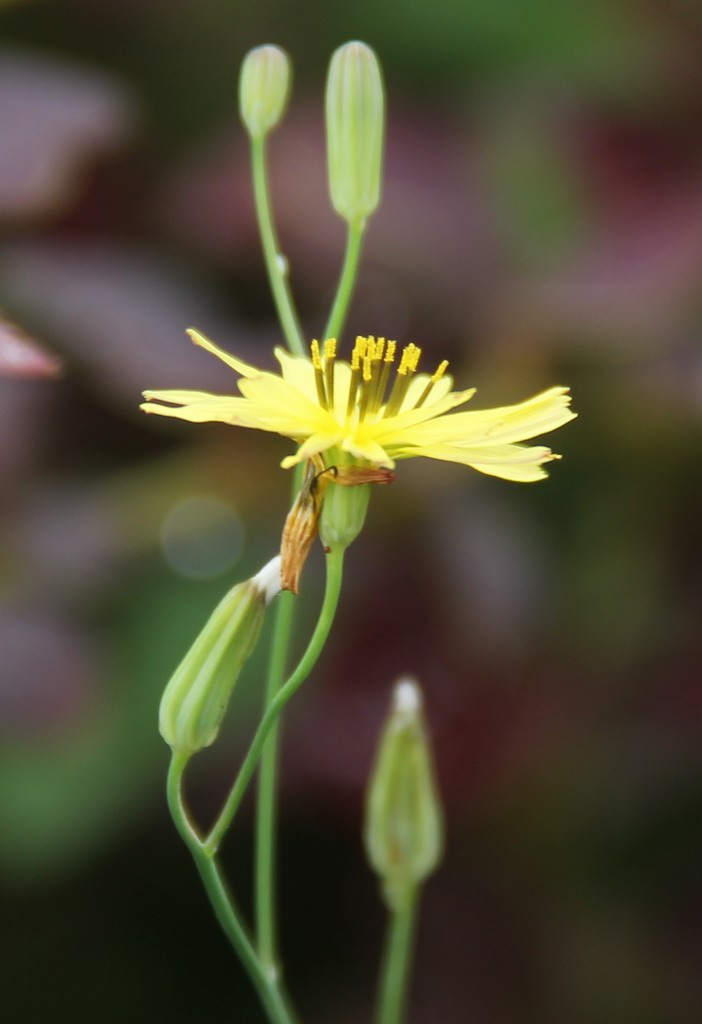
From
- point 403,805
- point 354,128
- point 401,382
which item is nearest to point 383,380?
point 401,382

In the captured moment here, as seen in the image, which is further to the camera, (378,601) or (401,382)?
(378,601)

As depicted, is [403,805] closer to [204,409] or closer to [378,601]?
[204,409]

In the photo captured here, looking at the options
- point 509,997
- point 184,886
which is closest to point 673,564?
point 509,997

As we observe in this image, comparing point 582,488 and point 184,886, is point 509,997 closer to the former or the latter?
point 184,886

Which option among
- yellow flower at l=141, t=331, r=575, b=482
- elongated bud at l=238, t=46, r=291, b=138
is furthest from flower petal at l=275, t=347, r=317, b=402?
elongated bud at l=238, t=46, r=291, b=138

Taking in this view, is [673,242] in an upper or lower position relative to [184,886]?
upper
